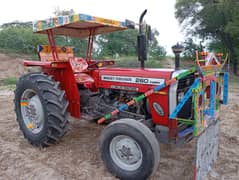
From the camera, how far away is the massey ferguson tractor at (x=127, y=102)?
2.59 metres

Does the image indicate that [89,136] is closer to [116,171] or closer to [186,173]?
[116,171]

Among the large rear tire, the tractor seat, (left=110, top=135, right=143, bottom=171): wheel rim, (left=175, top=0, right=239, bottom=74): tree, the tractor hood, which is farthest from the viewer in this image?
(left=175, top=0, right=239, bottom=74): tree

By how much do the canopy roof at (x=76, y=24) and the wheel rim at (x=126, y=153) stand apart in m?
1.64

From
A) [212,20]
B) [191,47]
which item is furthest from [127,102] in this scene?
[191,47]

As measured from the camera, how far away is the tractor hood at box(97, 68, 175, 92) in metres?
2.97

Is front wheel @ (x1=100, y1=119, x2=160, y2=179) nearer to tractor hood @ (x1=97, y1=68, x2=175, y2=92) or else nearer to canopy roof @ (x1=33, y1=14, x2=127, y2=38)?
tractor hood @ (x1=97, y1=68, x2=175, y2=92)

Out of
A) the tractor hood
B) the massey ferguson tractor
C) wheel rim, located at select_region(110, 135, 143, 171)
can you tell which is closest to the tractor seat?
the massey ferguson tractor

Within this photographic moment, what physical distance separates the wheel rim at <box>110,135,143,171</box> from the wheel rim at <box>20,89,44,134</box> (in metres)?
1.38

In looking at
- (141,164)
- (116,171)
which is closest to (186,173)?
(141,164)

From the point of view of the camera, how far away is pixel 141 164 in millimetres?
2561

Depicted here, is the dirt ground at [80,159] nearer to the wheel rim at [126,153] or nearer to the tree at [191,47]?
the wheel rim at [126,153]

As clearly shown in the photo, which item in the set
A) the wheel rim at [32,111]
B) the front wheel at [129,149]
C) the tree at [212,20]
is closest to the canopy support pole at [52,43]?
the wheel rim at [32,111]

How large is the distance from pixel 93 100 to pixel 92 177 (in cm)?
134

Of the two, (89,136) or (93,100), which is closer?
(93,100)
